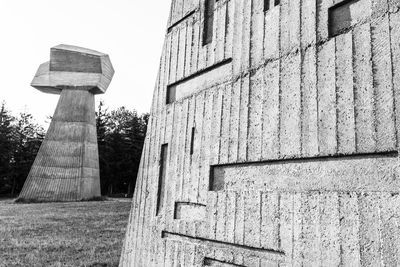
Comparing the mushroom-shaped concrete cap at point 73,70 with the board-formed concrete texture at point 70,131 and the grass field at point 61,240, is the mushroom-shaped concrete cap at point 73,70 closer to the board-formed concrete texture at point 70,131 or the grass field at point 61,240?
the board-formed concrete texture at point 70,131

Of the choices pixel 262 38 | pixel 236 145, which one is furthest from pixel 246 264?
pixel 262 38

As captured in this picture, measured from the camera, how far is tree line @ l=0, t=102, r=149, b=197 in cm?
2908

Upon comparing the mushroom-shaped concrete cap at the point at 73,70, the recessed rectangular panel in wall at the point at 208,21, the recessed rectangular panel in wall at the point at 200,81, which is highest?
the mushroom-shaped concrete cap at the point at 73,70

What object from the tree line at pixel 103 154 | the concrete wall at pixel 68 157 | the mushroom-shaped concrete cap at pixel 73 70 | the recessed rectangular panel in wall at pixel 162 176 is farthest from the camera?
the tree line at pixel 103 154

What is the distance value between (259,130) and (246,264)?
3.04 ft

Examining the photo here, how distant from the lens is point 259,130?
2.50m

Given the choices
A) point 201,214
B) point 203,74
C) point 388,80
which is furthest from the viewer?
point 203,74

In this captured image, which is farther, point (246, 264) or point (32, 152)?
point (32, 152)

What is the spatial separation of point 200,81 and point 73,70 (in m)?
15.4

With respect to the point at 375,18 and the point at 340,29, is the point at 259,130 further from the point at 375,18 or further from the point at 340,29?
the point at 375,18

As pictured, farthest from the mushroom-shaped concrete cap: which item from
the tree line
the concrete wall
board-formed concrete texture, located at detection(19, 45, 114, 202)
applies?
the tree line

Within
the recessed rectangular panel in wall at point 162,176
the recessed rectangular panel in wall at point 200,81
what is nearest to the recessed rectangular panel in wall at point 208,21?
the recessed rectangular panel in wall at point 200,81

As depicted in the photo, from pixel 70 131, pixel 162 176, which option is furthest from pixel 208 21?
pixel 70 131

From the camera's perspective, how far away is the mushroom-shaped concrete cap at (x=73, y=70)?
1672 centimetres
